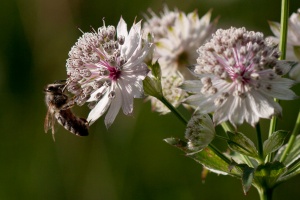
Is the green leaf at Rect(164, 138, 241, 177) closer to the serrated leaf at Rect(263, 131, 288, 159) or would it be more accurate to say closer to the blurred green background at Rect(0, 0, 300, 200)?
the serrated leaf at Rect(263, 131, 288, 159)

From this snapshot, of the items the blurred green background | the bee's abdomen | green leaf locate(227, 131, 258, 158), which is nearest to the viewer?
green leaf locate(227, 131, 258, 158)

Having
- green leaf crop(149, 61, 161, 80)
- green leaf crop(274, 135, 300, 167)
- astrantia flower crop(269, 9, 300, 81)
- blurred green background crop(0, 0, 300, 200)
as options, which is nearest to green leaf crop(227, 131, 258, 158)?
green leaf crop(274, 135, 300, 167)

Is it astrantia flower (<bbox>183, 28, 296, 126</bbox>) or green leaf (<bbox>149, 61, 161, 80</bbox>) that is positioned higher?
green leaf (<bbox>149, 61, 161, 80</bbox>)

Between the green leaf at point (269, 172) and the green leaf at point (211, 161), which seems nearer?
the green leaf at point (269, 172)

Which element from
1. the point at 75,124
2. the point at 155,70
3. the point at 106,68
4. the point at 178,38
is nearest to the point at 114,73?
the point at 106,68

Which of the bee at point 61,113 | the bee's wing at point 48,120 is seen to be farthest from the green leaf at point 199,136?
the bee's wing at point 48,120

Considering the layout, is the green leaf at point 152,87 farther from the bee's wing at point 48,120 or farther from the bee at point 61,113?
the bee's wing at point 48,120
